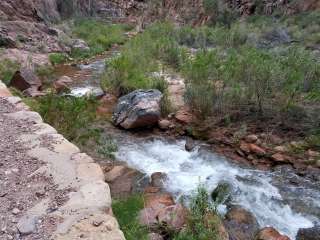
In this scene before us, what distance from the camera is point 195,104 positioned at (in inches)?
284

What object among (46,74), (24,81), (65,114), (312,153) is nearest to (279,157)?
(312,153)

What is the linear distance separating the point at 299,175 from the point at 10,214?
13.1ft

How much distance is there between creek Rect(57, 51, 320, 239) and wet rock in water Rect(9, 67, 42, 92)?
2789 mm

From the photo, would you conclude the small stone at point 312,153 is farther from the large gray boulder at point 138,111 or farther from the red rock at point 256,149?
the large gray boulder at point 138,111

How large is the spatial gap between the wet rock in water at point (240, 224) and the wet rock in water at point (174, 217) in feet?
1.90

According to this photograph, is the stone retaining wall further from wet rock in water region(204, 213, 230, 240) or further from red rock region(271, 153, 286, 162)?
red rock region(271, 153, 286, 162)

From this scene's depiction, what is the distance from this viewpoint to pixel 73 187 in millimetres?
3213

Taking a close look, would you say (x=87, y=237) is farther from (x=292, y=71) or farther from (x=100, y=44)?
(x=100, y=44)

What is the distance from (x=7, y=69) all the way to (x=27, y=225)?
7.98 metres

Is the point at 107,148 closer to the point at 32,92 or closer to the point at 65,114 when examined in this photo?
the point at 65,114

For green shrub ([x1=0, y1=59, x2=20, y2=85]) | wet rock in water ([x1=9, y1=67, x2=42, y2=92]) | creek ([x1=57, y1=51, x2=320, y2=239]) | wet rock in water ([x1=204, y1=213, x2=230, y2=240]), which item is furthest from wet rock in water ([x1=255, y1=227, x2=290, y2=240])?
green shrub ([x1=0, y1=59, x2=20, y2=85])

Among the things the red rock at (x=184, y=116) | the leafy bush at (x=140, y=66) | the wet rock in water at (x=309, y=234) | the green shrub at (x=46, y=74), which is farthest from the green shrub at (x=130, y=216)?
the green shrub at (x=46, y=74)

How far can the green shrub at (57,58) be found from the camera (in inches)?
487

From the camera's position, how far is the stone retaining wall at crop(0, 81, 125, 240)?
8.88ft
